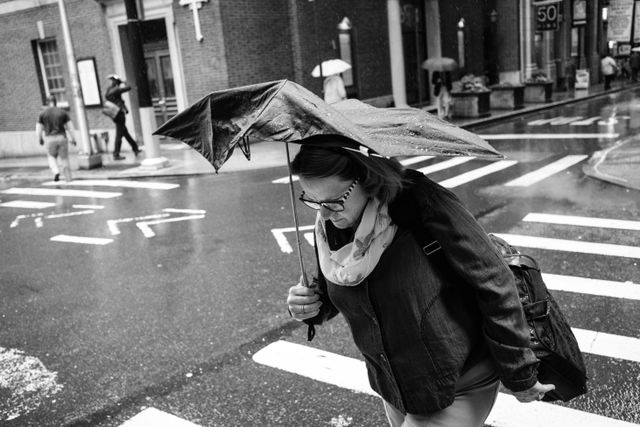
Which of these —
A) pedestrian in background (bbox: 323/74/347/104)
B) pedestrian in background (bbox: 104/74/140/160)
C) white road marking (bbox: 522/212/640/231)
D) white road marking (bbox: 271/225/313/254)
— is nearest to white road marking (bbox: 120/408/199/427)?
white road marking (bbox: 271/225/313/254)

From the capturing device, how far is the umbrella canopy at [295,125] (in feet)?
5.32

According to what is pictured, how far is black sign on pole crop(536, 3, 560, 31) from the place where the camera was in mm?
28672

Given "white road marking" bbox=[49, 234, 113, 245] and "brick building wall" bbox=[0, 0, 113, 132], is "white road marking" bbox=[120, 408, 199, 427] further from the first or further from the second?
"brick building wall" bbox=[0, 0, 113, 132]

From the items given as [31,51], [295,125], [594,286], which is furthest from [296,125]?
[31,51]

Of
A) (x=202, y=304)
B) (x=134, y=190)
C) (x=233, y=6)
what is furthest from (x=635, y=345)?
(x=233, y=6)

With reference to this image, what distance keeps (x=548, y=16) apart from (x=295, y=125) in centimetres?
3093

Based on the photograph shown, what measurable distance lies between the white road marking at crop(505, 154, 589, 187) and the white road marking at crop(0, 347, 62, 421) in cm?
793

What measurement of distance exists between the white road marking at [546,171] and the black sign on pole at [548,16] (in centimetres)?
1874

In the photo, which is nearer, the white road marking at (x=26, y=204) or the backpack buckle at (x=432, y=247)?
the backpack buckle at (x=432, y=247)

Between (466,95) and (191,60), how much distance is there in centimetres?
992

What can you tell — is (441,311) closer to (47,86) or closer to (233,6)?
(233,6)

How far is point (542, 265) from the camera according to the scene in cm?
617

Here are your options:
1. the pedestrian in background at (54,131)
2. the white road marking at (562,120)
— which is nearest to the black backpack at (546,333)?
the pedestrian in background at (54,131)

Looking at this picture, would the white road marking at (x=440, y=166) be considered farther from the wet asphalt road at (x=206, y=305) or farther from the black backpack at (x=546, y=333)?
the black backpack at (x=546, y=333)
